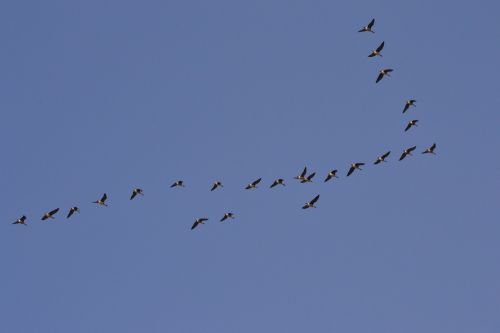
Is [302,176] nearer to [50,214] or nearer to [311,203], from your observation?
[311,203]

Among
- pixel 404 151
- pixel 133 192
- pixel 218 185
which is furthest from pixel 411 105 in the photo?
pixel 133 192

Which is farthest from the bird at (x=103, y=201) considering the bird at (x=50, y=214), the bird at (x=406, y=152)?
the bird at (x=406, y=152)

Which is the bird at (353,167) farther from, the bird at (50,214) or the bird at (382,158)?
the bird at (50,214)

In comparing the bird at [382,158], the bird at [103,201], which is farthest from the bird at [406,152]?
the bird at [103,201]

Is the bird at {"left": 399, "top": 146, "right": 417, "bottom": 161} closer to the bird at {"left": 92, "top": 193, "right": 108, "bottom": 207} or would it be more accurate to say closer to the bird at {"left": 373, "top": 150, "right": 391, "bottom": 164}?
the bird at {"left": 373, "top": 150, "right": 391, "bottom": 164}

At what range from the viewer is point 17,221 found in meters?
108

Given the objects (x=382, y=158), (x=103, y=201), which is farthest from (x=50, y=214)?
(x=382, y=158)

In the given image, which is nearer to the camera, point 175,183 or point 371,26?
point 371,26

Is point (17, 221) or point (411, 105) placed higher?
point (411, 105)

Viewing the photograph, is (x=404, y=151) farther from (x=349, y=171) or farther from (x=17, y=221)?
(x=17, y=221)

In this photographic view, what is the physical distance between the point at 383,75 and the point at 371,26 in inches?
230

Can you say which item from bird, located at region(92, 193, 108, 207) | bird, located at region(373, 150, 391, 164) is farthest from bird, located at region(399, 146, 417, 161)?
bird, located at region(92, 193, 108, 207)

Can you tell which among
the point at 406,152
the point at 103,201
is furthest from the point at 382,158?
the point at 103,201

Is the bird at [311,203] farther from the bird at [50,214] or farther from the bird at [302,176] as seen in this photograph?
the bird at [50,214]
